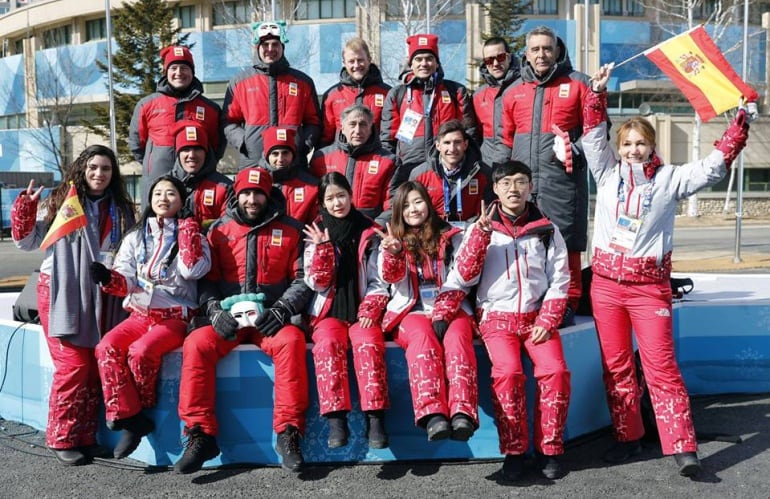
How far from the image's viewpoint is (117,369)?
416 cm

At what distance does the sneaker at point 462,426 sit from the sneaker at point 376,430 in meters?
0.42

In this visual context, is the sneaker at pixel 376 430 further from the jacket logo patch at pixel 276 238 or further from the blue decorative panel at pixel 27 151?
the blue decorative panel at pixel 27 151

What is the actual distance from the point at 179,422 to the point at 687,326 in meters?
3.85

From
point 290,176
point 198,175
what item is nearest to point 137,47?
point 198,175

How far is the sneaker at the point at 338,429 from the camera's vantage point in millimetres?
3984

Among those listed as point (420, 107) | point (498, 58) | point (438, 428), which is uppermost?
point (498, 58)

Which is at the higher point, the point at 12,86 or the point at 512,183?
the point at 12,86

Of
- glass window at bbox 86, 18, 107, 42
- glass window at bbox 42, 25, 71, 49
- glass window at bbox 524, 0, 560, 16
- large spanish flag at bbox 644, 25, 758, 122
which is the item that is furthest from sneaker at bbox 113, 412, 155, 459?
glass window at bbox 42, 25, 71, 49

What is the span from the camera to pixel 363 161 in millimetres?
5488

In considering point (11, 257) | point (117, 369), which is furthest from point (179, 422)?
point (11, 257)

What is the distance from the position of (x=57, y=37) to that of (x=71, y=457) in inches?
Result: 1619

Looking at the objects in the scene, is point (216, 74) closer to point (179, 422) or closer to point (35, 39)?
point (35, 39)

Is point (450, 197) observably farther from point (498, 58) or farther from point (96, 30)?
point (96, 30)

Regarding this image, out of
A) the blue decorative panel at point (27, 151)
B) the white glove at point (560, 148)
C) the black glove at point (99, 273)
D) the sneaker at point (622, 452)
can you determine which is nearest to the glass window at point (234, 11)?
the blue decorative panel at point (27, 151)
